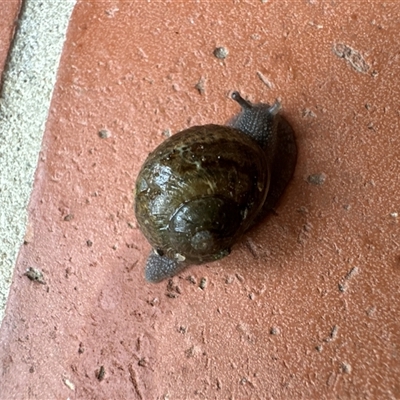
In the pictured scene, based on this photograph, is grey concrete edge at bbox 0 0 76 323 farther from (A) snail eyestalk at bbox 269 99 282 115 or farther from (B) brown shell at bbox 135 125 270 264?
(A) snail eyestalk at bbox 269 99 282 115

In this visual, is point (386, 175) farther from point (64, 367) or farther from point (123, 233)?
point (64, 367)

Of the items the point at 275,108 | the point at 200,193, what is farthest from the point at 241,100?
the point at 200,193

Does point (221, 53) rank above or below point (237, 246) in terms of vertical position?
above

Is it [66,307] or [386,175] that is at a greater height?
[386,175]

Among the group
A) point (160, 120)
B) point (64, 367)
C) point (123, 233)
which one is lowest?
point (64, 367)

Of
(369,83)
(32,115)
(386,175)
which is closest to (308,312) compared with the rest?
(386,175)

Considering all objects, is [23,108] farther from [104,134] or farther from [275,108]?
[275,108]

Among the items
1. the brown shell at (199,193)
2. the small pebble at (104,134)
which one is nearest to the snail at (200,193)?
the brown shell at (199,193)
